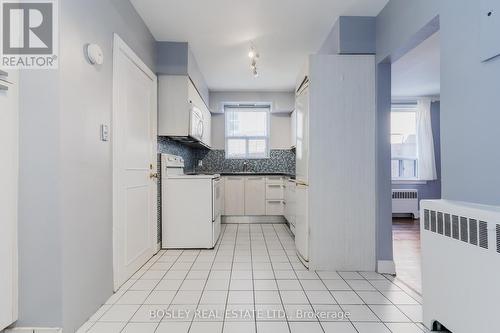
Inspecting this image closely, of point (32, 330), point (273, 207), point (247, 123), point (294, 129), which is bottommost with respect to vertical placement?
point (32, 330)

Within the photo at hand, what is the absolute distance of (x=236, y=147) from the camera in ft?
19.3

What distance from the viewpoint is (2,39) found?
1.49 metres

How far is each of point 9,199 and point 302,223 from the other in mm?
2398

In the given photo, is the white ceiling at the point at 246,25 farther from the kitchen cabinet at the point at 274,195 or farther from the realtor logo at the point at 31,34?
the kitchen cabinet at the point at 274,195

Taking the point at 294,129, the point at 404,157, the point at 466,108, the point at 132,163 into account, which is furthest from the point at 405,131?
the point at 132,163

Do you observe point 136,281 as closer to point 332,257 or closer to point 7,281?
point 7,281

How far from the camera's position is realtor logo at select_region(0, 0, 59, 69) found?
4.95ft

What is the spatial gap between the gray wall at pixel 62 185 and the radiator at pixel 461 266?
2047mm

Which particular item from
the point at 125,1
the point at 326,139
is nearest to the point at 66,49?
the point at 125,1

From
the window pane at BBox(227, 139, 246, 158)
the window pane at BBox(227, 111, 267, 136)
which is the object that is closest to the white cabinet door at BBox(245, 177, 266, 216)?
the window pane at BBox(227, 139, 246, 158)

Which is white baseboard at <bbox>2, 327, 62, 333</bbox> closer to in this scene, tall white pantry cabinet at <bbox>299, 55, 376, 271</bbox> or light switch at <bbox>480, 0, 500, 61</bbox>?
tall white pantry cabinet at <bbox>299, 55, 376, 271</bbox>

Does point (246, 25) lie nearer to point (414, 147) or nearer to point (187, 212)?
point (187, 212)

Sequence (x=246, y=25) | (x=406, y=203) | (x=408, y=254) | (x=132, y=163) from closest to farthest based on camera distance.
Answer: (x=132, y=163), (x=246, y=25), (x=408, y=254), (x=406, y=203)

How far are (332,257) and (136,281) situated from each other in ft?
5.92
